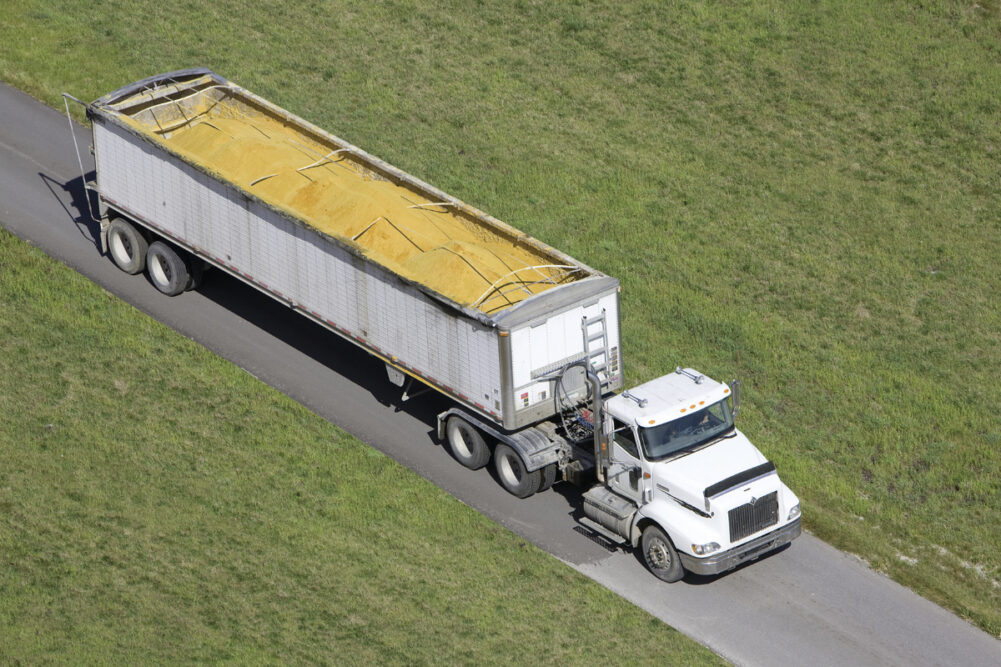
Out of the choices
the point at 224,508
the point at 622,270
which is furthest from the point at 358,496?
the point at 622,270

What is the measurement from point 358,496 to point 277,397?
2.91m

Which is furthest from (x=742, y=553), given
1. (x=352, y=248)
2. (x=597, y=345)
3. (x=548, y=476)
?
(x=352, y=248)

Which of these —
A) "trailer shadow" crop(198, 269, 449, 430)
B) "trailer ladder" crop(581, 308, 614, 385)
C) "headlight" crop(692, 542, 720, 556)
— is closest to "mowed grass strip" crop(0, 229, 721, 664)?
"headlight" crop(692, 542, 720, 556)

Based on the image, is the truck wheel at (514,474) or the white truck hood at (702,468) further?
the truck wheel at (514,474)

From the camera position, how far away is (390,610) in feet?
61.2

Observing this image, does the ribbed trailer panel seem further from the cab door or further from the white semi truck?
the cab door

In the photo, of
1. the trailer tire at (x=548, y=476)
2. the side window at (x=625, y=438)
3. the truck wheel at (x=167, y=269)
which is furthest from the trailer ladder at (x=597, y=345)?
the truck wheel at (x=167, y=269)

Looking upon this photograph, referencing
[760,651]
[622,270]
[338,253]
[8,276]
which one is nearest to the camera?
[760,651]

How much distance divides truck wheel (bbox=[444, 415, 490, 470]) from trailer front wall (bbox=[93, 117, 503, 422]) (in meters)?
0.59

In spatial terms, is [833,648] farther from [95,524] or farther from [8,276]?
[8,276]

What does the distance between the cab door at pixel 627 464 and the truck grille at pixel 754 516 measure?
1393mm

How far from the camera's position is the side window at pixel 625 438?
768 inches

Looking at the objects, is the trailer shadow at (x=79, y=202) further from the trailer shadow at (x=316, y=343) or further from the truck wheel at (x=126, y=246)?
the trailer shadow at (x=316, y=343)

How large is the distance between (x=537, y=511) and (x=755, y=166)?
489 inches
